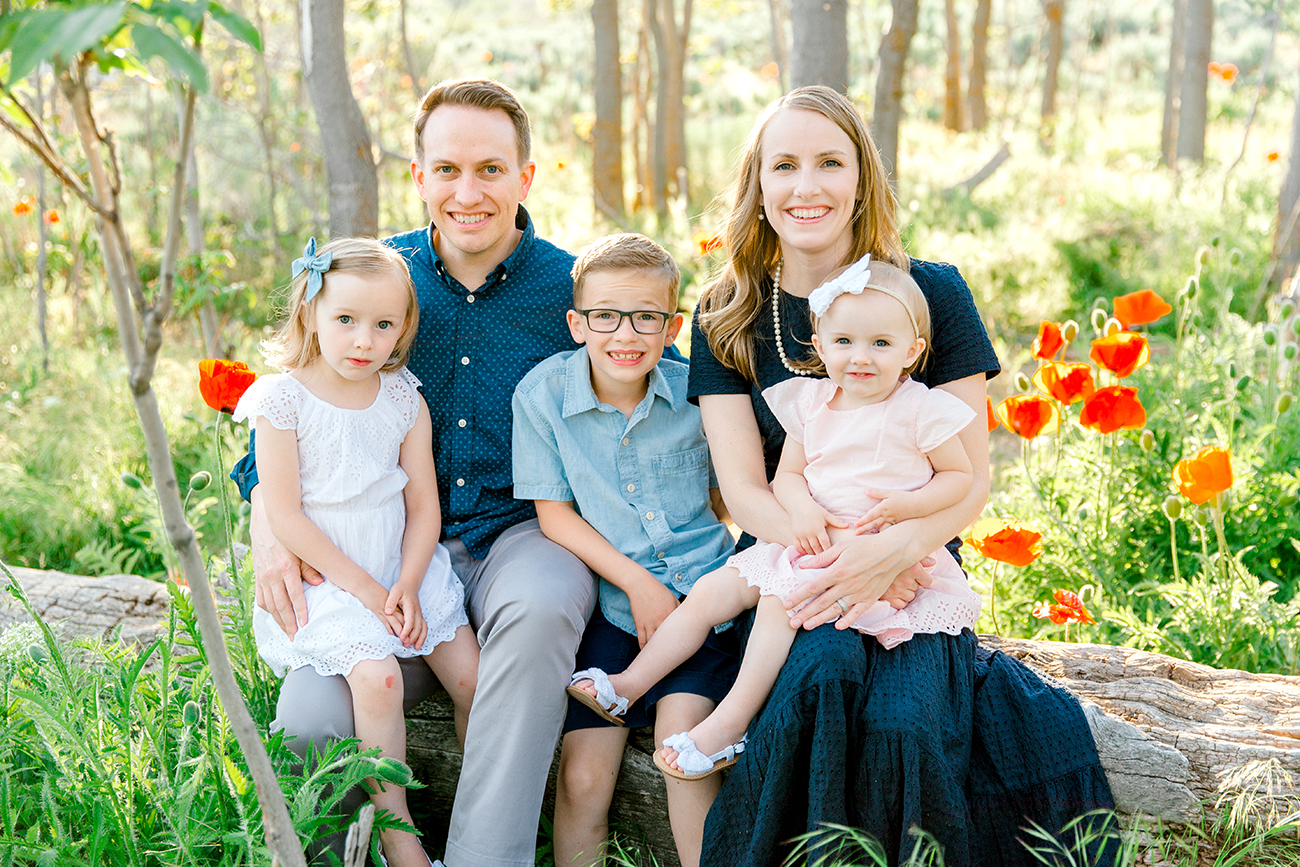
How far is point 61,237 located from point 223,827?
578 cm

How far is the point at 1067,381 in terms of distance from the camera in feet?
8.05

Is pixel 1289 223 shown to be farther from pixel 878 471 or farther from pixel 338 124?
pixel 338 124

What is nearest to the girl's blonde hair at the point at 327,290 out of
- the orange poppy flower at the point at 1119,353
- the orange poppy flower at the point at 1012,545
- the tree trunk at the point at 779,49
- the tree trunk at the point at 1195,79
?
the orange poppy flower at the point at 1012,545

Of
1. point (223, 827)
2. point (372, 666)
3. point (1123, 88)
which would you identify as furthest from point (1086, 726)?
point (1123, 88)

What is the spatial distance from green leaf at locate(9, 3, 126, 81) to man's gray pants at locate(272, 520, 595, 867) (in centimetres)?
139

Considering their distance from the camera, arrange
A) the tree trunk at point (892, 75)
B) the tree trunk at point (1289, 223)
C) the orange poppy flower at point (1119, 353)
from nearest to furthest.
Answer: the orange poppy flower at point (1119, 353)
the tree trunk at point (892, 75)
the tree trunk at point (1289, 223)

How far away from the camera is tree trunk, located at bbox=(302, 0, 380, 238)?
11.5 feet

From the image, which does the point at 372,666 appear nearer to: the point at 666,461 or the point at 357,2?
the point at 666,461

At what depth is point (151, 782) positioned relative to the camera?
1814mm

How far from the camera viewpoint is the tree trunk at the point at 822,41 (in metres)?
3.93

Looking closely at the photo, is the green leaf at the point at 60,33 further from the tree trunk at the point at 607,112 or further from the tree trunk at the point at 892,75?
the tree trunk at the point at 607,112

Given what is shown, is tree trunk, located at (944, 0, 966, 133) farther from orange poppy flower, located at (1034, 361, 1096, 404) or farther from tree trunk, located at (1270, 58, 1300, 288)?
orange poppy flower, located at (1034, 361, 1096, 404)

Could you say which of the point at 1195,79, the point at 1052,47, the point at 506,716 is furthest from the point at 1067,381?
the point at 1052,47

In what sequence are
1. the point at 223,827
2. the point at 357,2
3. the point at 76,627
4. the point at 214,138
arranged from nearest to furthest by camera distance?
the point at 223,827
the point at 76,627
the point at 357,2
the point at 214,138
